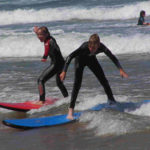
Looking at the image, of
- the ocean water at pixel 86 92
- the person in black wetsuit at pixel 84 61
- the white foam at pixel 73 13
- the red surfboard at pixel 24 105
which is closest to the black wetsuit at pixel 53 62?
the red surfboard at pixel 24 105

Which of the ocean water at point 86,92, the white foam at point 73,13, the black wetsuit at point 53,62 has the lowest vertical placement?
the white foam at point 73,13

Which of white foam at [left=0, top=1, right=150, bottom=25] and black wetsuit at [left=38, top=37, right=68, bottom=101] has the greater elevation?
black wetsuit at [left=38, top=37, right=68, bottom=101]

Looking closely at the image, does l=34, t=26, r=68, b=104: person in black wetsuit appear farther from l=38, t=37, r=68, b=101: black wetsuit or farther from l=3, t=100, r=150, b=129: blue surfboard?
l=3, t=100, r=150, b=129: blue surfboard

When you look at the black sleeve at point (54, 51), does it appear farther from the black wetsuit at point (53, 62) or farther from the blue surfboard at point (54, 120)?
the blue surfboard at point (54, 120)

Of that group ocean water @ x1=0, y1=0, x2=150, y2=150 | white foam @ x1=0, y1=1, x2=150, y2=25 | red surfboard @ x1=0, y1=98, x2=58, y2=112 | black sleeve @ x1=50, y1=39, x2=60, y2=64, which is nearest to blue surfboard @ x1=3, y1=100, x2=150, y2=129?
ocean water @ x1=0, y1=0, x2=150, y2=150

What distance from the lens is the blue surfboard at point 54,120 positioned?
7.18m

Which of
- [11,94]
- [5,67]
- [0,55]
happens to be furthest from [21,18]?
[11,94]

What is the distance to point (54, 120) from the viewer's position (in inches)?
293

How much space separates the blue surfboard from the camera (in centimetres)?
718

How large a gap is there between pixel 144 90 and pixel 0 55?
824 centimetres

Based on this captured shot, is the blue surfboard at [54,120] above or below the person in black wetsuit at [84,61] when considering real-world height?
below

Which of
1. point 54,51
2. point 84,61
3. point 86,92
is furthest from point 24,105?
point 84,61

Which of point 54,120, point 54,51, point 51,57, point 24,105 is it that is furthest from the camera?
point 24,105

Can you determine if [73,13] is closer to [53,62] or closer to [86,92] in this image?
[86,92]
